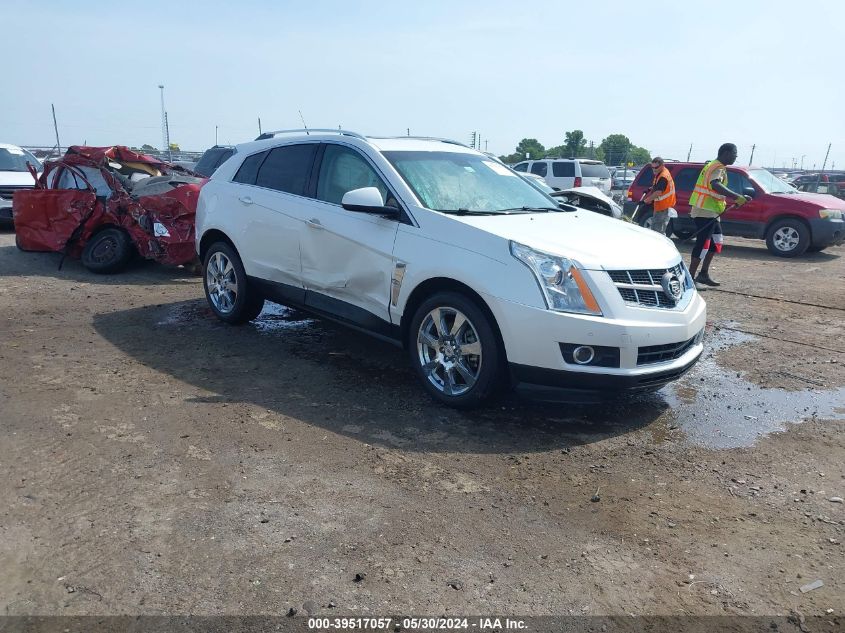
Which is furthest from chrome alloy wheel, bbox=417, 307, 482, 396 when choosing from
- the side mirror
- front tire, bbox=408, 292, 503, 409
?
the side mirror

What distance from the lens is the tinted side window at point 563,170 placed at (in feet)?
71.6

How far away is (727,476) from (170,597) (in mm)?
2949

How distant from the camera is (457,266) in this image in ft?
14.7

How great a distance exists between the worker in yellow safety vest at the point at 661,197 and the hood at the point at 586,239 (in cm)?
687

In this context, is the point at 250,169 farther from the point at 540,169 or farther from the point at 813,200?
the point at 540,169

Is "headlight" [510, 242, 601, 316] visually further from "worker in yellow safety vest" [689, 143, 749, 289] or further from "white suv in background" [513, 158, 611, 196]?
"white suv in background" [513, 158, 611, 196]

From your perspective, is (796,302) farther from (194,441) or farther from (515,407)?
(194,441)

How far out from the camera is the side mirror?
484 centimetres

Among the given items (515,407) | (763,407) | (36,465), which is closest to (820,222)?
(763,407)

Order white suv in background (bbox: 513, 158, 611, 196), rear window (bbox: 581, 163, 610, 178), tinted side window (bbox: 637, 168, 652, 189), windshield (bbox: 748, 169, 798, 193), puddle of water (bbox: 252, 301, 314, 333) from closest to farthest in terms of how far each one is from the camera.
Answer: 1. puddle of water (bbox: 252, 301, 314, 333)
2. windshield (bbox: 748, 169, 798, 193)
3. tinted side window (bbox: 637, 168, 652, 189)
4. white suv in background (bbox: 513, 158, 611, 196)
5. rear window (bbox: 581, 163, 610, 178)

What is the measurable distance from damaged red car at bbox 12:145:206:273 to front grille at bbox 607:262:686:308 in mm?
6223

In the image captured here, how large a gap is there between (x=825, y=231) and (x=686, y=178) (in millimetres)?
2867

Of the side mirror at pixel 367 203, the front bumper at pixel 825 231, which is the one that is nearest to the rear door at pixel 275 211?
the side mirror at pixel 367 203

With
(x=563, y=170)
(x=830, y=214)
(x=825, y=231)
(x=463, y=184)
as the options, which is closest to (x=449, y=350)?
(x=463, y=184)
